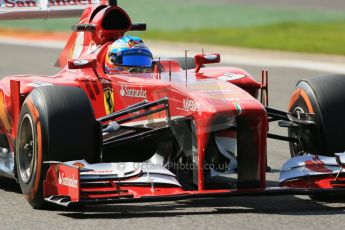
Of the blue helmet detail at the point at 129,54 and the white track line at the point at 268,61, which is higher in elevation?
the blue helmet detail at the point at 129,54

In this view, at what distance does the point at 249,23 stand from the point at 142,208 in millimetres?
24085

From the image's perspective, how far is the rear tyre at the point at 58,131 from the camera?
316 inches

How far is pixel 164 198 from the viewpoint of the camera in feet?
25.3

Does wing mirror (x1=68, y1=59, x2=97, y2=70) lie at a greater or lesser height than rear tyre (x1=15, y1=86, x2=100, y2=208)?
greater

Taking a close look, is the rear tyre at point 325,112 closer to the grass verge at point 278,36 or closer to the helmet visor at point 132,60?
the helmet visor at point 132,60

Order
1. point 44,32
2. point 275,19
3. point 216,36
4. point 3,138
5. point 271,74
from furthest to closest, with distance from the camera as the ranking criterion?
point 275,19 < point 44,32 < point 216,36 < point 271,74 < point 3,138

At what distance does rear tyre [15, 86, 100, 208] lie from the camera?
8.03 m

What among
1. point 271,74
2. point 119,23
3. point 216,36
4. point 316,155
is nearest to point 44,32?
point 216,36

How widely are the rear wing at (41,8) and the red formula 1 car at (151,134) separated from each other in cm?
174

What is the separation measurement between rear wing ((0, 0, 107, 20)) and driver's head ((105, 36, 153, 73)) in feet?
6.30

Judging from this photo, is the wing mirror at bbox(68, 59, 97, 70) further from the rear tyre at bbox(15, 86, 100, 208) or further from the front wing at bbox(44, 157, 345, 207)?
the front wing at bbox(44, 157, 345, 207)

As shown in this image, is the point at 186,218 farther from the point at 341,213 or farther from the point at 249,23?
the point at 249,23

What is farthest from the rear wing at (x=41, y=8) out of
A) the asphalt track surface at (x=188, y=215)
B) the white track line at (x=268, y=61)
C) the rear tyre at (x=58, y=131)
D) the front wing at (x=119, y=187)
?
the white track line at (x=268, y=61)

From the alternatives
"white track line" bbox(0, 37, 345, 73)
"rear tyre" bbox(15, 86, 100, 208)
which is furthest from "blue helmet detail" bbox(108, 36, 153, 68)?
"white track line" bbox(0, 37, 345, 73)
